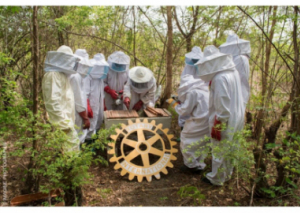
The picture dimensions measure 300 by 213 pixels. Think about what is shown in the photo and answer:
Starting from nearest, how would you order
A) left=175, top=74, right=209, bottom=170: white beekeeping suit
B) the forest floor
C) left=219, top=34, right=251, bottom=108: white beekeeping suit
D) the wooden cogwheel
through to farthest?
1. the forest floor
2. the wooden cogwheel
3. left=175, top=74, right=209, bottom=170: white beekeeping suit
4. left=219, top=34, right=251, bottom=108: white beekeeping suit

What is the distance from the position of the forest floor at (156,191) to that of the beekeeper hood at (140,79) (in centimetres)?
155

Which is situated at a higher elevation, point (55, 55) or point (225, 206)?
point (55, 55)

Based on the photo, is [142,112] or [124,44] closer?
[142,112]

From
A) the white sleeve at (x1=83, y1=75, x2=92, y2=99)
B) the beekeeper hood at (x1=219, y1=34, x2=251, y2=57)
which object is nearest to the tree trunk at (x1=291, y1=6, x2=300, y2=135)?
the beekeeper hood at (x1=219, y1=34, x2=251, y2=57)

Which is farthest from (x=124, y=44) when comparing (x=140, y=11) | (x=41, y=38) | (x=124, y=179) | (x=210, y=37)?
(x=124, y=179)

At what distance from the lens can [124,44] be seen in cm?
766

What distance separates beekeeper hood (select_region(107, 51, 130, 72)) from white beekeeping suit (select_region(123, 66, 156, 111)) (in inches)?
19.3

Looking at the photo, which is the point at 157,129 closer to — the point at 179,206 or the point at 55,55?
the point at 179,206

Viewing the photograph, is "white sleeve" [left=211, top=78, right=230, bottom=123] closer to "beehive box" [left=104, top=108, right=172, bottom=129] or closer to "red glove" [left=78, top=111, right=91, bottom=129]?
"beehive box" [left=104, top=108, right=172, bottom=129]

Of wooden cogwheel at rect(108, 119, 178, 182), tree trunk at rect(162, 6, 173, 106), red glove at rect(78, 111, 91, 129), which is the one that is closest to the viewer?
wooden cogwheel at rect(108, 119, 178, 182)

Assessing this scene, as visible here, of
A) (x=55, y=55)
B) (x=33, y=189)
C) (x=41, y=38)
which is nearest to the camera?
(x=33, y=189)

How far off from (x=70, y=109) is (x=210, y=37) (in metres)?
4.71

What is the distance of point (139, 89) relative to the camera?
14.9ft

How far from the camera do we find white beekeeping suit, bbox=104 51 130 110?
4910 millimetres
